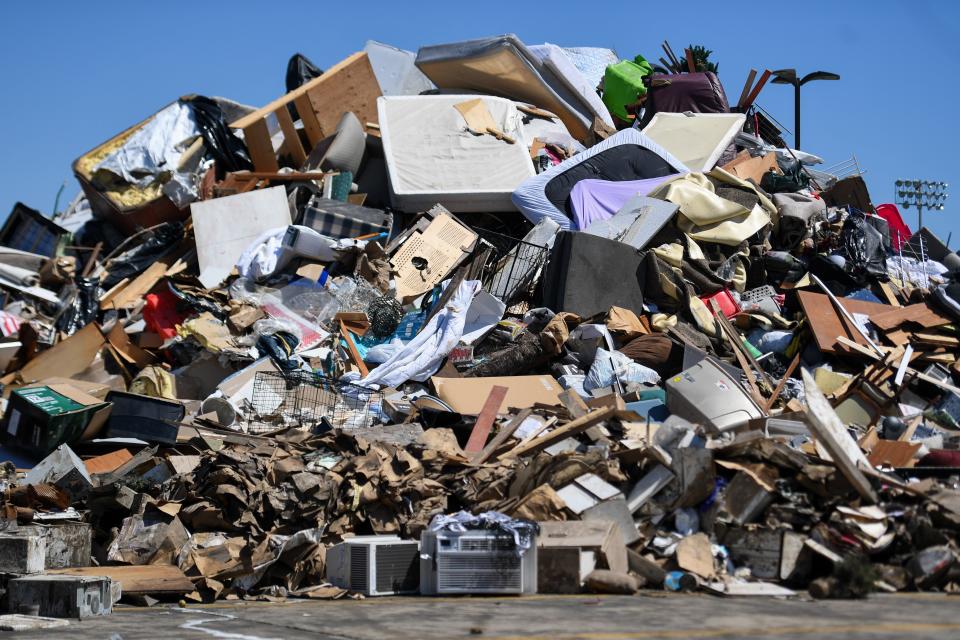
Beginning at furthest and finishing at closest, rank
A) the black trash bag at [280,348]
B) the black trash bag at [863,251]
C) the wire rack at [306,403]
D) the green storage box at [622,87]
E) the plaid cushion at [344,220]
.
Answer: the green storage box at [622,87], the plaid cushion at [344,220], the black trash bag at [863,251], the black trash bag at [280,348], the wire rack at [306,403]

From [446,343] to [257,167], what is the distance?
17.8 ft

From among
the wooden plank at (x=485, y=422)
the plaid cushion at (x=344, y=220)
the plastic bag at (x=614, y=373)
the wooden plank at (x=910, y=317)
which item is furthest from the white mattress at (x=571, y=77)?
the wooden plank at (x=485, y=422)

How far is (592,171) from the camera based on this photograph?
485 inches

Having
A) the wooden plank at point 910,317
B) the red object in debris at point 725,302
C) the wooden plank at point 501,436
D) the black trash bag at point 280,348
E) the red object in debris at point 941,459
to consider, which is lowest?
the red object in debris at point 941,459

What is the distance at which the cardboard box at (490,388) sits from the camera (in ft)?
29.3

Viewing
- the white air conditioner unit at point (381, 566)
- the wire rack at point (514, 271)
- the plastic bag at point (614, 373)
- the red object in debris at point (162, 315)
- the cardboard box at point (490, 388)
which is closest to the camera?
the white air conditioner unit at point (381, 566)

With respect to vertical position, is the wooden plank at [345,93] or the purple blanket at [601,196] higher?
the wooden plank at [345,93]

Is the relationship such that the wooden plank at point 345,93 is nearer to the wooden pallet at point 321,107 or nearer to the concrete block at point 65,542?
the wooden pallet at point 321,107

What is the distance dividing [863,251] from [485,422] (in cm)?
510

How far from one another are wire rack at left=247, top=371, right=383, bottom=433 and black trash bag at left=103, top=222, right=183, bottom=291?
4.20 metres

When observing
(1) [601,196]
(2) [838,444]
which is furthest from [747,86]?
(2) [838,444]

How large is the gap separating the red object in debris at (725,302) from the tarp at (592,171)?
1.87 metres

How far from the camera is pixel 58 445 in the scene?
30.8 feet

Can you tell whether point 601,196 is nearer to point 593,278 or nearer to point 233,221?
point 593,278
